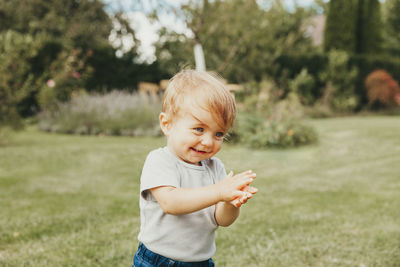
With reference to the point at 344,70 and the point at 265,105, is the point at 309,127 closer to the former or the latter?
the point at 265,105

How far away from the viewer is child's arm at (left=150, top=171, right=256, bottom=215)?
1282mm

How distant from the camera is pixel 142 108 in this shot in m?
9.95

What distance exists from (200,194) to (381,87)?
16.2m

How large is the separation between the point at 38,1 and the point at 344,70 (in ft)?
43.4

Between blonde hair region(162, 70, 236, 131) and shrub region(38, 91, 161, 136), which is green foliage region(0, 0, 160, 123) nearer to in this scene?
shrub region(38, 91, 161, 136)

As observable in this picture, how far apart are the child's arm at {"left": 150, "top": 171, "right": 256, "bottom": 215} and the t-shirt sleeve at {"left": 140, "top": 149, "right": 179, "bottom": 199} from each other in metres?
0.02

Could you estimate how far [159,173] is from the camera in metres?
1.46

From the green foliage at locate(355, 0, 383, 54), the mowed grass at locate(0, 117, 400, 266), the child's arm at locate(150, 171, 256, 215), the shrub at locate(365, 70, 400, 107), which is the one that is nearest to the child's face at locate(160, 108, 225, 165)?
the child's arm at locate(150, 171, 256, 215)

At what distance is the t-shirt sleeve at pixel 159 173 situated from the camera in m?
1.44

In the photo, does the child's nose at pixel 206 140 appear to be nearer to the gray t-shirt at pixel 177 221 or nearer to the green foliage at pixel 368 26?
the gray t-shirt at pixel 177 221

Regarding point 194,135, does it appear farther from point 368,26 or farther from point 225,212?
point 368,26

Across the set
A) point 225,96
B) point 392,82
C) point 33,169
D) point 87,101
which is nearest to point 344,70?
point 392,82

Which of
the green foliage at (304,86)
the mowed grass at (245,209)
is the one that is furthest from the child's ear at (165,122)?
the green foliage at (304,86)

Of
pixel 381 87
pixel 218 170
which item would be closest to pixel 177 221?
pixel 218 170
